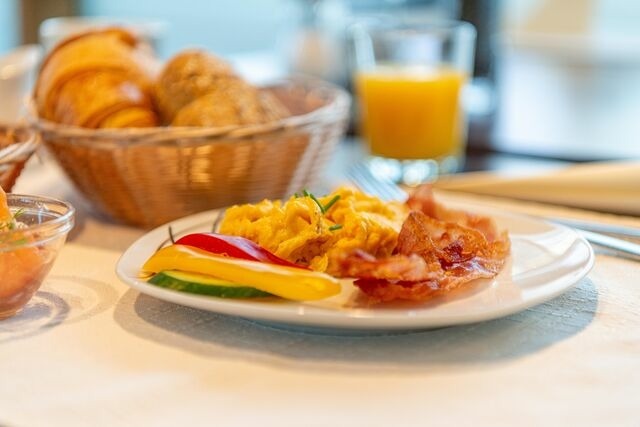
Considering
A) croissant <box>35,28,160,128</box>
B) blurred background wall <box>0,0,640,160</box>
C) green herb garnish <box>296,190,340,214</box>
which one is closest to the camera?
green herb garnish <box>296,190,340,214</box>

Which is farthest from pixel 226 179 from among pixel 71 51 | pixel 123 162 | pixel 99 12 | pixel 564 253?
pixel 99 12

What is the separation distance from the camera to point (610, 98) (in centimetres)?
260

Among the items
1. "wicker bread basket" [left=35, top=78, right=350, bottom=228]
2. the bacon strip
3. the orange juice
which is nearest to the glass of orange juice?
the orange juice

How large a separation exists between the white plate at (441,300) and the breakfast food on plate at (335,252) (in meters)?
0.01

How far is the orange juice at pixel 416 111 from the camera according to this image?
1.77 metres

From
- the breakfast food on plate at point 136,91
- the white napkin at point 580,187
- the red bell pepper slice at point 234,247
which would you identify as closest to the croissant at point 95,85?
the breakfast food on plate at point 136,91

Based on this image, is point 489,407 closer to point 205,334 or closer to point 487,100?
point 205,334

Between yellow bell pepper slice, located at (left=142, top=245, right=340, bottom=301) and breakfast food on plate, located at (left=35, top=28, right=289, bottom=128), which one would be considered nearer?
yellow bell pepper slice, located at (left=142, top=245, right=340, bottom=301)

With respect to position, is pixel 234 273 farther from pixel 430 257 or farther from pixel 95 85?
pixel 95 85

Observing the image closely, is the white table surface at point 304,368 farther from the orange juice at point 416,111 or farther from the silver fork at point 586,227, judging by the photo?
the orange juice at point 416,111

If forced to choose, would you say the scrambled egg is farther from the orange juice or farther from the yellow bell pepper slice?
the orange juice

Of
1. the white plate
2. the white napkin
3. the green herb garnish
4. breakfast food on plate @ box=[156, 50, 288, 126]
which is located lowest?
the white napkin

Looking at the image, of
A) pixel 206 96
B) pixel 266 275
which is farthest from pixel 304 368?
pixel 206 96

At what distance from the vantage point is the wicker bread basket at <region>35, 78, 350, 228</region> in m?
1.15
